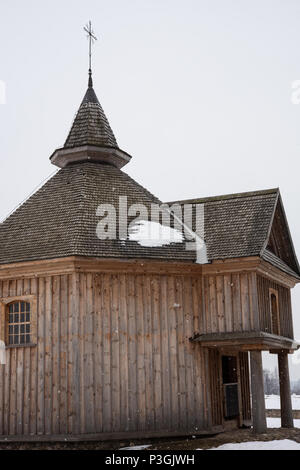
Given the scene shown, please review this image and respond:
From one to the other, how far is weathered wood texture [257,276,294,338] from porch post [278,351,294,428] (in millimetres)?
876

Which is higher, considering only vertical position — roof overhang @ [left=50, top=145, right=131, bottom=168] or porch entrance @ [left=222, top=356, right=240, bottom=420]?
roof overhang @ [left=50, top=145, right=131, bottom=168]

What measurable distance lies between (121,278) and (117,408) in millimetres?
3640

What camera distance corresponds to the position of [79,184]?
814 inches

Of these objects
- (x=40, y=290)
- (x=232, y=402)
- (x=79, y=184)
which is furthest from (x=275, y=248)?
(x=40, y=290)

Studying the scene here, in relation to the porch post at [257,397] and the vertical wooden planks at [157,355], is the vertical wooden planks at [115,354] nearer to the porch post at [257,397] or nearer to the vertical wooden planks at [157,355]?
the vertical wooden planks at [157,355]

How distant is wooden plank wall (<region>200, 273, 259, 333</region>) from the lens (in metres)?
18.2

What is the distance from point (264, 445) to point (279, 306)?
657cm

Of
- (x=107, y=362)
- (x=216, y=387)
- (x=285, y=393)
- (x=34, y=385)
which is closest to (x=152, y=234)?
(x=107, y=362)

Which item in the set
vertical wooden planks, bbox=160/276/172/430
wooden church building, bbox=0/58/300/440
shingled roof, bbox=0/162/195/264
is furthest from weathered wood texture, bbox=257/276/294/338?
vertical wooden planks, bbox=160/276/172/430

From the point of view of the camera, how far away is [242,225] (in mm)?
20000

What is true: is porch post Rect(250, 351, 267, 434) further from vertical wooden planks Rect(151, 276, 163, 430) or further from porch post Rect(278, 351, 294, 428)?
porch post Rect(278, 351, 294, 428)

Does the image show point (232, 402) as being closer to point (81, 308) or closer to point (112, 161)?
point (81, 308)
